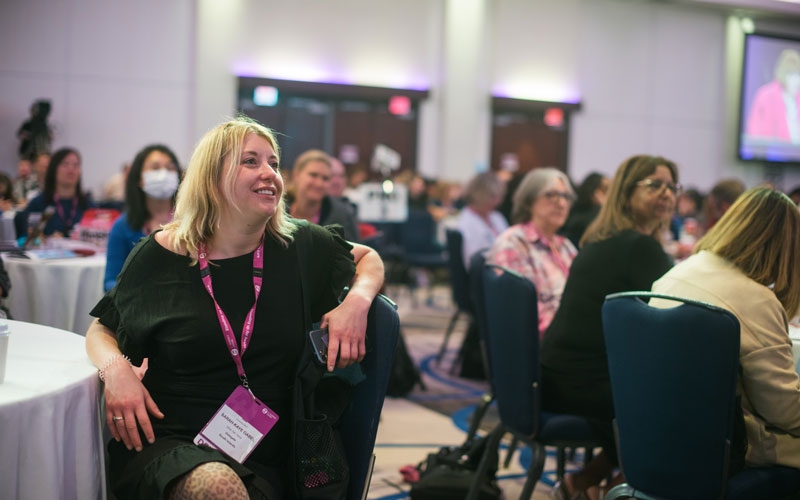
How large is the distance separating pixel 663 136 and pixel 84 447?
14.0 metres

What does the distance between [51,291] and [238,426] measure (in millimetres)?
2252

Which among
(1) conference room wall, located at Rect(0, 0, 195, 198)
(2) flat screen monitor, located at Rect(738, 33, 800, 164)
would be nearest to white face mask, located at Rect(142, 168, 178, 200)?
(1) conference room wall, located at Rect(0, 0, 195, 198)

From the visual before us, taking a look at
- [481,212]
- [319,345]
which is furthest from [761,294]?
[481,212]

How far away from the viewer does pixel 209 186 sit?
200 cm

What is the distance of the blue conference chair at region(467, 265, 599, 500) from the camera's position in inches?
107

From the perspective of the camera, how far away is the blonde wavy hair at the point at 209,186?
1988mm

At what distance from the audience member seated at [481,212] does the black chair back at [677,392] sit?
12.0 feet

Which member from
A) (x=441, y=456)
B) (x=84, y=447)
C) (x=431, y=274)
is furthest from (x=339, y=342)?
(x=431, y=274)

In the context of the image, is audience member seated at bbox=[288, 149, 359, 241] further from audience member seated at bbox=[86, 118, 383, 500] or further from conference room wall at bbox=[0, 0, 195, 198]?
conference room wall at bbox=[0, 0, 195, 198]

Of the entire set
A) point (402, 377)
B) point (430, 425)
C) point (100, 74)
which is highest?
point (100, 74)

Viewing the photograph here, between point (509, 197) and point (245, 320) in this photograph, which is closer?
point (245, 320)

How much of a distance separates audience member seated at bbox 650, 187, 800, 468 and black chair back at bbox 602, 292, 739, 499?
191 mm

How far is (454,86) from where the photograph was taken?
12.9 m

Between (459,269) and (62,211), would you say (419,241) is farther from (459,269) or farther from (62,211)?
(62,211)
